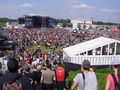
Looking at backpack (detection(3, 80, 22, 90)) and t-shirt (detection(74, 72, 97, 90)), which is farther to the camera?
t-shirt (detection(74, 72, 97, 90))

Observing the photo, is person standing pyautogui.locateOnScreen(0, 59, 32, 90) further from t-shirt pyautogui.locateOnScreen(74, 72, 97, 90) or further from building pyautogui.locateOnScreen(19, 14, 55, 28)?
building pyautogui.locateOnScreen(19, 14, 55, 28)

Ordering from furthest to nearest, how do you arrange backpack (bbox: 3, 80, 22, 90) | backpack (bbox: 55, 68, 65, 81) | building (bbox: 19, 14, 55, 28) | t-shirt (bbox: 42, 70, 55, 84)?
building (bbox: 19, 14, 55, 28), backpack (bbox: 55, 68, 65, 81), t-shirt (bbox: 42, 70, 55, 84), backpack (bbox: 3, 80, 22, 90)

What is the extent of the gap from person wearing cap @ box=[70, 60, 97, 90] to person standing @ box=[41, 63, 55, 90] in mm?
2240

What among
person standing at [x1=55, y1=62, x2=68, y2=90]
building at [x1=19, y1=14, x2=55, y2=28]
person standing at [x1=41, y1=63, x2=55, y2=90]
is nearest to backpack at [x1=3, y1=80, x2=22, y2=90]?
person standing at [x1=41, y1=63, x2=55, y2=90]

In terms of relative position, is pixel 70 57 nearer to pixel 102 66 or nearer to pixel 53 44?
pixel 102 66

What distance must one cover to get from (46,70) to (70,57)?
1069cm

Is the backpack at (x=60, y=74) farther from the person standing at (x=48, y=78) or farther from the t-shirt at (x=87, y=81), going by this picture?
the t-shirt at (x=87, y=81)

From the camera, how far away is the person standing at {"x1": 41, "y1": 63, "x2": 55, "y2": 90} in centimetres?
687

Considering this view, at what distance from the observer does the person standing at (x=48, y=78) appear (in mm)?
6867

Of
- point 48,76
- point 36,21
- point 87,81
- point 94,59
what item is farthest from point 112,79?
point 36,21

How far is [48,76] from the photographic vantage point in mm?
6898

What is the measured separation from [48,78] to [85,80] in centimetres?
240

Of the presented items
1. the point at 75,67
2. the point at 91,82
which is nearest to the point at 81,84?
the point at 91,82

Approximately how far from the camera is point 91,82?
4727 mm
